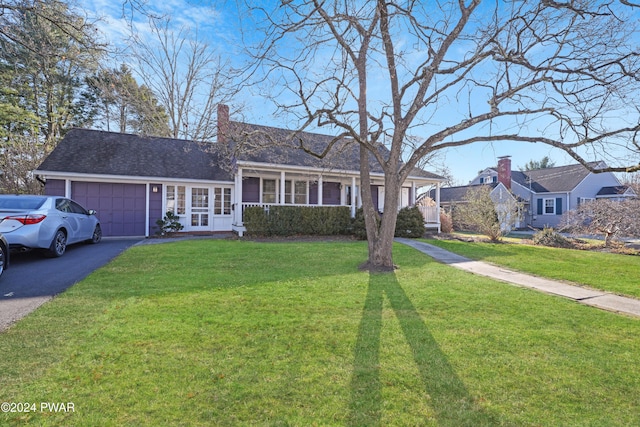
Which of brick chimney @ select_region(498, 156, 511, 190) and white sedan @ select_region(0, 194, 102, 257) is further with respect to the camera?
brick chimney @ select_region(498, 156, 511, 190)

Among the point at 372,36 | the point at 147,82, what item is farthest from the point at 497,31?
the point at 147,82

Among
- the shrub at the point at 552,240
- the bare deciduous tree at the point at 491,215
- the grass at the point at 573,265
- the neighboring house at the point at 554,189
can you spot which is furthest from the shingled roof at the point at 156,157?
the neighboring house at the point at 554,189

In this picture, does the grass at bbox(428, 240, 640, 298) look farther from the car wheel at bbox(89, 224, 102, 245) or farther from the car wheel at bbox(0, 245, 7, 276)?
the car wheel at bbox(89, 224, 102, 245)

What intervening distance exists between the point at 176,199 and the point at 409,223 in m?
10.4

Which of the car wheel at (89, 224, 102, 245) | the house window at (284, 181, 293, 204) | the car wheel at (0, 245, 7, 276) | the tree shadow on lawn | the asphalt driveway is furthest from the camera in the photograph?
the house window at (284, 181, 293, 204)

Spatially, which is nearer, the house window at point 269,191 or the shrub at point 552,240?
the shrub at point 552,240

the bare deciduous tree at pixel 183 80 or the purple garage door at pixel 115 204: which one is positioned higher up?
the bare deciduous tree at pixel 183 80

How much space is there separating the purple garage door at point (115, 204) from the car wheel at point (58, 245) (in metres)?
5.25

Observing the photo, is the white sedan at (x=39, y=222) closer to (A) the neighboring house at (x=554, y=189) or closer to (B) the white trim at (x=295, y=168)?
(B) the white trim at (x=295, y=168)

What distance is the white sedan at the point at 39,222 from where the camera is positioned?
6.89 m

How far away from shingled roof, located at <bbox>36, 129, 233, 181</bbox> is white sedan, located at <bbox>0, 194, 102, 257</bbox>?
15.1 feet

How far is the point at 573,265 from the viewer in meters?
8.38

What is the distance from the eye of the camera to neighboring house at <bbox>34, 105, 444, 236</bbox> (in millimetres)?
12938

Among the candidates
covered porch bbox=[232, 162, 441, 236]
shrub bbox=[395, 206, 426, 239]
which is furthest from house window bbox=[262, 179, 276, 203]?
shrub bbox=[395, 206, 426, 239]
